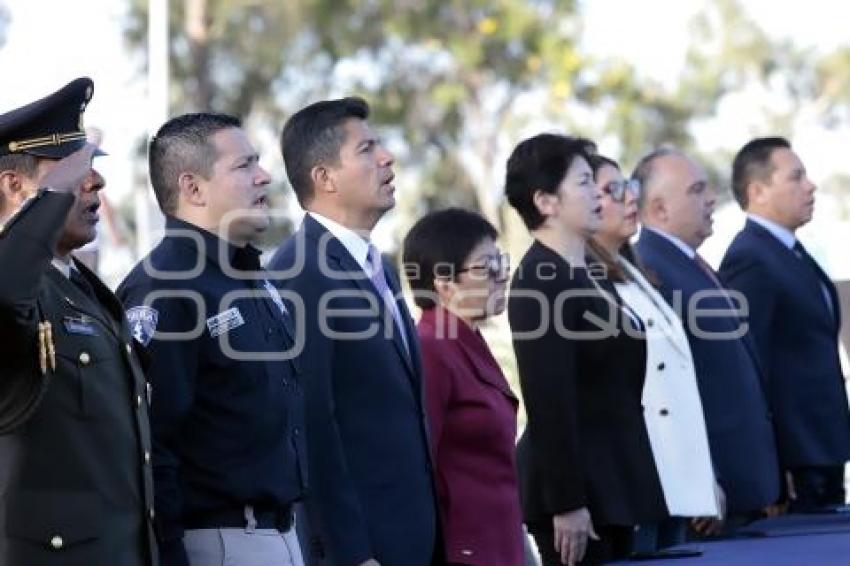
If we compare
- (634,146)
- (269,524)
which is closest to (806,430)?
(269,524)

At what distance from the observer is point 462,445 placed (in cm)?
594

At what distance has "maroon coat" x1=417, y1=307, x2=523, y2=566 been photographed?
5.83 meters

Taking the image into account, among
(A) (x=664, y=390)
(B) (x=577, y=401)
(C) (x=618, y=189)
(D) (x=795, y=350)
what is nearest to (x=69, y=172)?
(B) (x=577, y=401)

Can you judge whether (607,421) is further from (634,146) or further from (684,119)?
(684,119)

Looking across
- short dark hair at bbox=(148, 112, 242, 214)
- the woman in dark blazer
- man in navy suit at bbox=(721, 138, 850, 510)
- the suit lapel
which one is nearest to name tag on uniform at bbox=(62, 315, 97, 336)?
short dark hair at bbox=(148, 112, 242, 214)

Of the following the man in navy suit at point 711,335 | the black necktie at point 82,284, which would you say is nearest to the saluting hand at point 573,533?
the man in navy suit at point 711,335

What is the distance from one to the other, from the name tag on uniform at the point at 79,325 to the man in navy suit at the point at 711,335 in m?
3.41

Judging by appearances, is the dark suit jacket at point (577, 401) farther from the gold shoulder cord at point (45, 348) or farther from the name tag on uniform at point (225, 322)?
the gold shoulder cord at point (45, 348)

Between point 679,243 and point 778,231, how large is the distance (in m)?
0.71

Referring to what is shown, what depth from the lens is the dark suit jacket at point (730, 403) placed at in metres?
7.23

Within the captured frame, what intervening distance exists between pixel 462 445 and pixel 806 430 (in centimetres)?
224

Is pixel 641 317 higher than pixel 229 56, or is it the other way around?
pixel 229 56

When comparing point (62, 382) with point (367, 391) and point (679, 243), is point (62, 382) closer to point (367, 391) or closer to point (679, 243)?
point (367, 391)

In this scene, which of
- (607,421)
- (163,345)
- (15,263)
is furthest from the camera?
(607,421)
